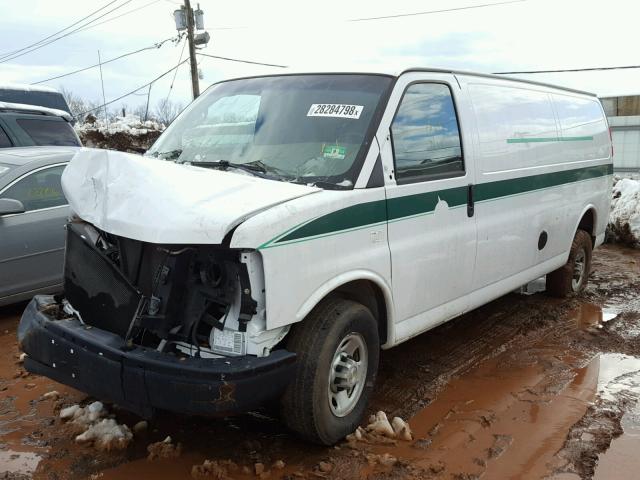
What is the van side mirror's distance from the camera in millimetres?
5371

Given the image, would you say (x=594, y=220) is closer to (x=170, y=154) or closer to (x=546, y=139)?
(x=546, y=139)

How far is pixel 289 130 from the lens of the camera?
3926 mm

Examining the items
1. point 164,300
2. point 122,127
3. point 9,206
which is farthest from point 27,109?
point 122,127

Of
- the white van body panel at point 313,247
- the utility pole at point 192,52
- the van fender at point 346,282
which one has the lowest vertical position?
the van fender at point 346,282

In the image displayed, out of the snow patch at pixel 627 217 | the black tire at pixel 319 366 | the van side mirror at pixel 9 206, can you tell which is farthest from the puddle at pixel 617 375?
the snow patch at pixel 627 217

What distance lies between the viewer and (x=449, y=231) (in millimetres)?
4281

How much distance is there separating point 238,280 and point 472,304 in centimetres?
232

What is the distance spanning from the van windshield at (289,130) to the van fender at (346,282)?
1.73ft

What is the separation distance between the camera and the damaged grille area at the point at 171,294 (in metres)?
3.06

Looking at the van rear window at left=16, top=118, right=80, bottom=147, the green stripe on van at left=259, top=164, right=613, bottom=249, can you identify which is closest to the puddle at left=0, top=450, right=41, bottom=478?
the green stripe on van at left=259, top=164, right=613, bottom=249

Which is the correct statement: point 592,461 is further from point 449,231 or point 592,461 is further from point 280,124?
point 280,124

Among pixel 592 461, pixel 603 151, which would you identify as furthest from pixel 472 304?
pixel 603 151

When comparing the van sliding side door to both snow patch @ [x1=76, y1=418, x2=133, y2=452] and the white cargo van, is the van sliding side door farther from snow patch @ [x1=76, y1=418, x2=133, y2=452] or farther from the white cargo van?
snow patch @ [x1=76, y1=418, x2=133, y2=452]

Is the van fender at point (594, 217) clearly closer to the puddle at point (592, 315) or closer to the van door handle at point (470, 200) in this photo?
the puddle at point (592, 315)
